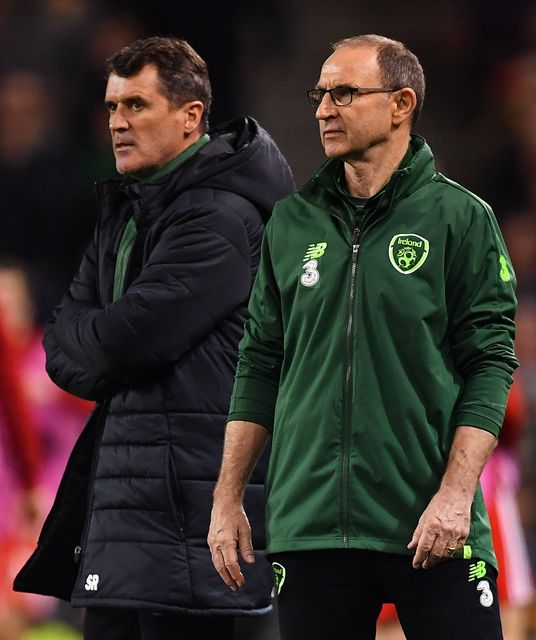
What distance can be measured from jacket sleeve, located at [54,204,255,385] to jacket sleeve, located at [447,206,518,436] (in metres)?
0.81

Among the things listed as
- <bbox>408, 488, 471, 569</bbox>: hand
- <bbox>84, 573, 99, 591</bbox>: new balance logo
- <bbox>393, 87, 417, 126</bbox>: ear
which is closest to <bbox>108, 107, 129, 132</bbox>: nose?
<bbox>393, 87, 417, 126</bbox>: ear

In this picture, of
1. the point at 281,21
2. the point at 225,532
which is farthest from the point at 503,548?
the point at 281,21

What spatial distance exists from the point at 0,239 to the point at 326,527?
593 cm

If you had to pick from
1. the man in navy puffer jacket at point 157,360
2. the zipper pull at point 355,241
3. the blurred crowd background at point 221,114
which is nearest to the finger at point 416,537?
the zipper pull at point 355,241

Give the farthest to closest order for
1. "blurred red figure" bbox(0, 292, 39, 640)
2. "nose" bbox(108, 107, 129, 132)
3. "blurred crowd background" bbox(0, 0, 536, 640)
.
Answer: "blurred crowd background" bbox(0, 0, 536, 640), "blurred red figure" bbox(0, 292, 39, 640), "nose" bbox(108, 107, 129, 132)

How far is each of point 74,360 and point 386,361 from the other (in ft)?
3.32

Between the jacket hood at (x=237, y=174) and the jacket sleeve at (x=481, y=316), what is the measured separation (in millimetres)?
902

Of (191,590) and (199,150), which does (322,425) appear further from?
(199,150)

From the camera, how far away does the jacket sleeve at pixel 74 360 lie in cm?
372

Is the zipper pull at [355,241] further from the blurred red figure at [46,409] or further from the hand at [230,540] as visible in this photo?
the blurred red figure at [46,409]

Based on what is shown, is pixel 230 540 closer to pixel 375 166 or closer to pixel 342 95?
pixel 375 166

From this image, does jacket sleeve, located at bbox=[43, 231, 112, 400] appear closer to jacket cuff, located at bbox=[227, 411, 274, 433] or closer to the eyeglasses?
jacket cuff, located at bbox=[227, 411, 274, 433]

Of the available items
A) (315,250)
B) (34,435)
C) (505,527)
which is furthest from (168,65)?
(505,527)

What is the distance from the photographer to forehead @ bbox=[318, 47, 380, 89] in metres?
3.15
